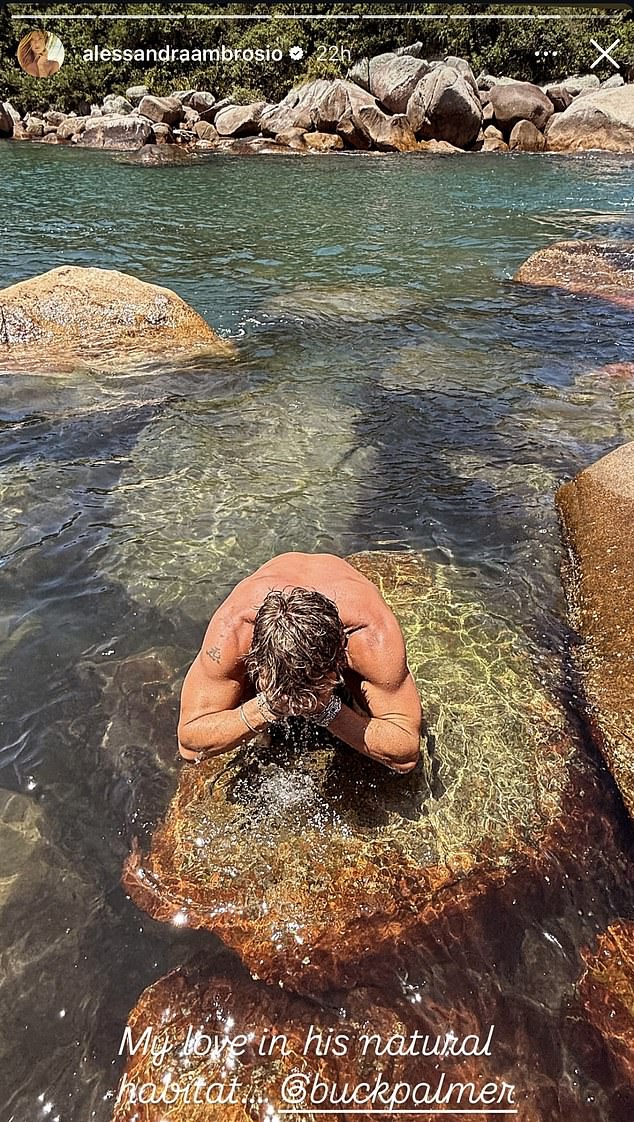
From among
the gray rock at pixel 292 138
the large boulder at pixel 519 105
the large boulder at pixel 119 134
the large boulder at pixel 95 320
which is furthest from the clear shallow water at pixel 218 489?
the large boulder at pixel 519 105

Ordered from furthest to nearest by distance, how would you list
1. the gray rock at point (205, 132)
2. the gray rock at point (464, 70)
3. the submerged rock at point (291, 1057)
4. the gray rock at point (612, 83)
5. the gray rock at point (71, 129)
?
the gray rock at point (612, 83) → the gray rock at point (71, 129) → the gray rock at point (205, 132) → the gray rock at point (464, 70) → the submerged rock at point (291, 1057)

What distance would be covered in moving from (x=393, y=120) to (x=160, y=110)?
11697mm

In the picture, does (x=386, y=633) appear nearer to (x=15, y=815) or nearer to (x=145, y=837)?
(x=145, y=837)

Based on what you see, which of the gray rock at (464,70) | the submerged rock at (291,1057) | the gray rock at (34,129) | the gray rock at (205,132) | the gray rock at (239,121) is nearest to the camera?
the submerged rock at (291,1057)

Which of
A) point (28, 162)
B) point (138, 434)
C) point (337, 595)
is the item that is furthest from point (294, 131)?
point (337, 595)

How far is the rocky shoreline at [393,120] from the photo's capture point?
30281 mm

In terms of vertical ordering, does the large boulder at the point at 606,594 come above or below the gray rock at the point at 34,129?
below

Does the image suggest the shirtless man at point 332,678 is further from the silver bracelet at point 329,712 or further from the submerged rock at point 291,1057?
the submerged rock at point 291,1057

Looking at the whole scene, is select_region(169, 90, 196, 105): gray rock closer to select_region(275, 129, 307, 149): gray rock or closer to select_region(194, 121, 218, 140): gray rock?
select_region(194, 121, 218, 140): gray rock

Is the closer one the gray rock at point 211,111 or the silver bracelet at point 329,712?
the silver bracelet at point 329,712

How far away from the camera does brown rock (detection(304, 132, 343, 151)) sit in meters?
31.5

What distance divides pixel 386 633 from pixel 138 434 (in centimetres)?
530

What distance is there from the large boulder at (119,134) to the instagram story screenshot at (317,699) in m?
24.6

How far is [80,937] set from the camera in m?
3.43
